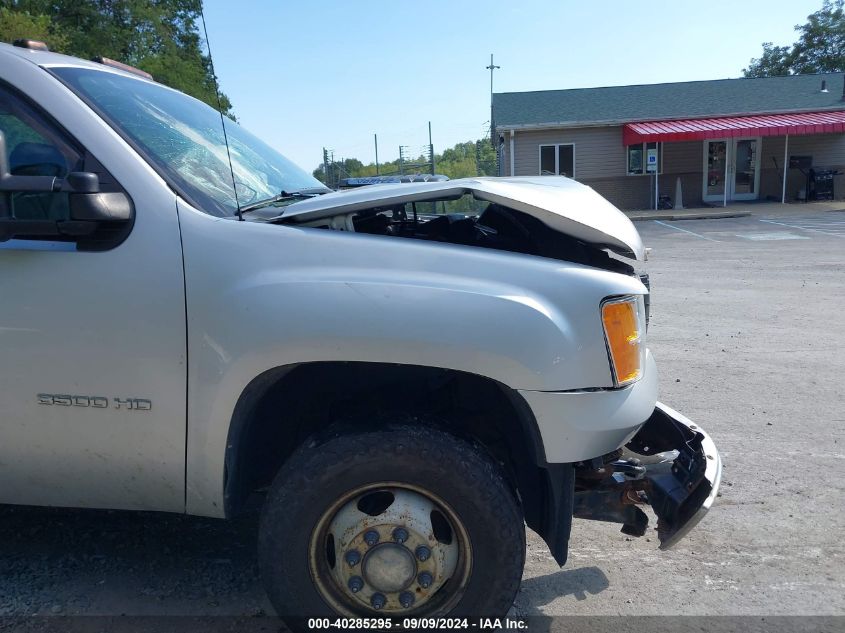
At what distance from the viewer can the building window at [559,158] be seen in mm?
25547

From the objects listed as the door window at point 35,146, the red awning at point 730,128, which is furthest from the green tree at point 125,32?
the door window at point 35,146

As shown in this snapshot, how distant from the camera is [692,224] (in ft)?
67.9

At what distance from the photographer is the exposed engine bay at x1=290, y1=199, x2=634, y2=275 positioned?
2.77m

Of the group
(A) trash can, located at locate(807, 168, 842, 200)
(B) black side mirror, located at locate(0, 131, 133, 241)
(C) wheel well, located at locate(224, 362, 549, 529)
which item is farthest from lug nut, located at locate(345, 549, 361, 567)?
(A) trash can, located at locate(807, 168, 842, 200)

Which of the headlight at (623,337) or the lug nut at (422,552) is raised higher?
the headlight at (623,337)

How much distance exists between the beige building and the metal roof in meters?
0.04

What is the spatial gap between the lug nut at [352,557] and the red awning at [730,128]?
23.3m

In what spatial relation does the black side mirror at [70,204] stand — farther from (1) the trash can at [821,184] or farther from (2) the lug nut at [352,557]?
(1) the trash can at [821,184]

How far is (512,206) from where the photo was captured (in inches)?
98.8

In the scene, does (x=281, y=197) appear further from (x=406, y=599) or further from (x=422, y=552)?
(x=406, y=599)

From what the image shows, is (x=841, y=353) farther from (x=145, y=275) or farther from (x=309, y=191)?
(x=145, y=275)

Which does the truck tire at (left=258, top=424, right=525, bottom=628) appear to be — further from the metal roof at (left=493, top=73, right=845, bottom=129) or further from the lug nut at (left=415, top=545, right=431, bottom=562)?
the metal roof at (left=493, top=73, right=845, bottom=129)

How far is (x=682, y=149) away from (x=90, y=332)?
86.2 ft

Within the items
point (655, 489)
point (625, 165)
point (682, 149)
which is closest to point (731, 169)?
point (682, 149)
